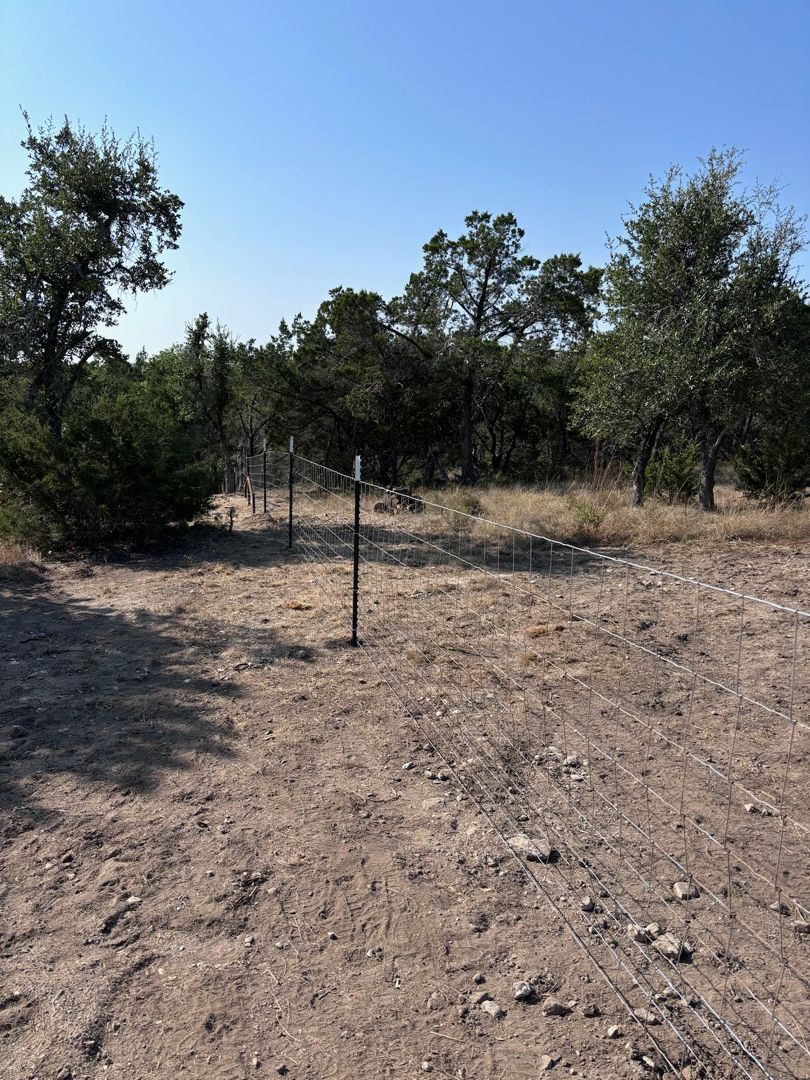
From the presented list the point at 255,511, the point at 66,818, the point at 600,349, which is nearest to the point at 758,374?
the point at 600,349

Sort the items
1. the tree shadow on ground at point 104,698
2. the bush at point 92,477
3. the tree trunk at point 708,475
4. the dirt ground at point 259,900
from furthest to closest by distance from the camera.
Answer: the tree trunk at point 708,475 → the bush at point 92,477 → the tree shadow on ground at point 104,698 → the dirt ground at point 259,900

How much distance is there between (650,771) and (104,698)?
12.3 ft

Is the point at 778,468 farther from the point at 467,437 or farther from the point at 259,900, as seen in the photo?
the point at 259,900

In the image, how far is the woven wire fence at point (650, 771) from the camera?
7.64 ft

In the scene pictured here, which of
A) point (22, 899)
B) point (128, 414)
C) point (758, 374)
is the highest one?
point (758, 374)

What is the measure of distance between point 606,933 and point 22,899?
2.37m

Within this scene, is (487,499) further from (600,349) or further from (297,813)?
(297,813)

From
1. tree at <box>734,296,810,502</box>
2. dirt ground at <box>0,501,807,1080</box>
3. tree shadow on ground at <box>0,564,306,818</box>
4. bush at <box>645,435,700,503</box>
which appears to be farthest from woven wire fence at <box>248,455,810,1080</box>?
bush at <box>645,435,700,503</box>

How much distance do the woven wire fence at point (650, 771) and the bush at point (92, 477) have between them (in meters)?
4.22

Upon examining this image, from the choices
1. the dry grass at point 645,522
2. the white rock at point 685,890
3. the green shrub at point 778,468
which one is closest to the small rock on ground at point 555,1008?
the white rock at point 685,890

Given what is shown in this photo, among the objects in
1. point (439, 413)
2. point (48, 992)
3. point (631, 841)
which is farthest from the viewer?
point (439, 413)

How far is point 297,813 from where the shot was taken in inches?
136

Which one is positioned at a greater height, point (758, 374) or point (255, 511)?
point (758, 374)

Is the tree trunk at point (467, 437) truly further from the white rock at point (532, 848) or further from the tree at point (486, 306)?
the white rock at point (532, 848)
